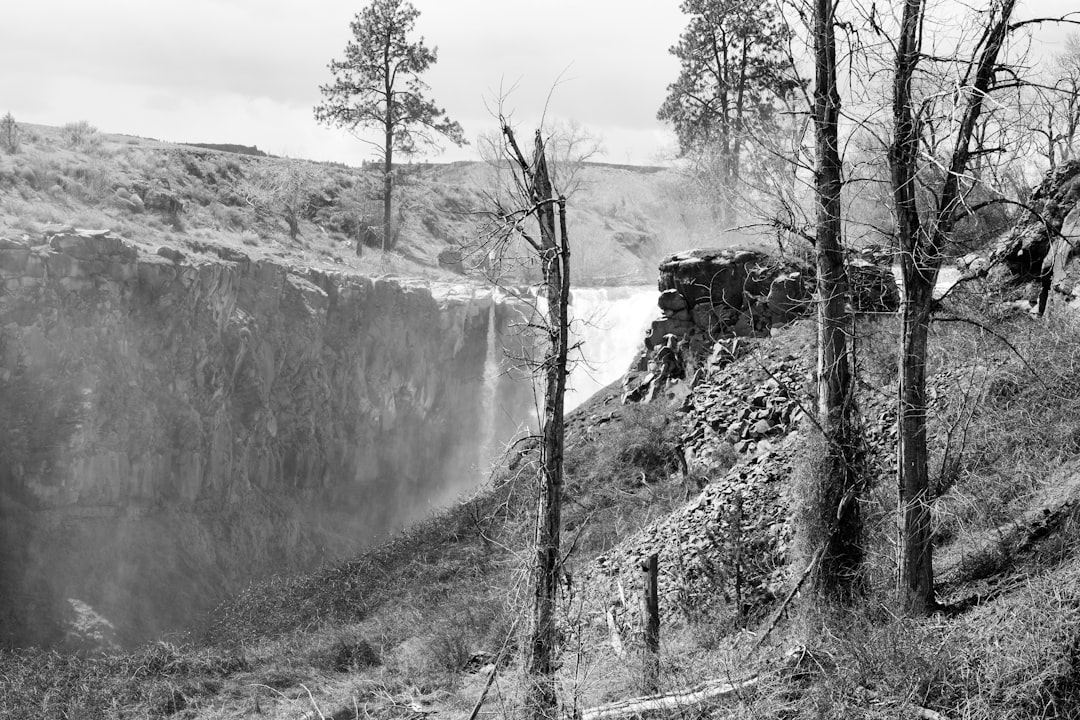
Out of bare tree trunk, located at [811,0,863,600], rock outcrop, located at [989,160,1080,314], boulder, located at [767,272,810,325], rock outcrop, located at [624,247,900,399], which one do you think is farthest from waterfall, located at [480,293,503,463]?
bare tree trunk, located at [811,0,863,600]

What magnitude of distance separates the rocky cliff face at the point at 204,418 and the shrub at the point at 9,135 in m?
8.90

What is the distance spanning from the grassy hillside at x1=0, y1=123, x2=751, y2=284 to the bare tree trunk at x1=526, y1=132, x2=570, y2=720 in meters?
12.5

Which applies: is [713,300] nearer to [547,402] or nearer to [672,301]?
[672,301]

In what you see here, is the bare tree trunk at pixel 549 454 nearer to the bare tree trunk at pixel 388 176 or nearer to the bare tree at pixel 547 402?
the bare tree at pixel 547 402

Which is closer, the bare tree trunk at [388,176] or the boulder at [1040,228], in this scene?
the boulder at [1040,228]

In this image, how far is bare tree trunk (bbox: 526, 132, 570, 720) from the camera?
8648 mm

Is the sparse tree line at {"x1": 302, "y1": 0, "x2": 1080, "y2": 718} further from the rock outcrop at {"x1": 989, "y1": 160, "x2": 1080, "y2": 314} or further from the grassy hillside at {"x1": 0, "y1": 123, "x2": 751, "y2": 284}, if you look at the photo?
the grassy hillside at {"x1": 0, "y1": 123, "x2": 751, "y2": 284}

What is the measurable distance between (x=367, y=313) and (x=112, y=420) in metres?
8.88

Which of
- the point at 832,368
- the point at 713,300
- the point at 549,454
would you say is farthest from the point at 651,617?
the point at 713,300

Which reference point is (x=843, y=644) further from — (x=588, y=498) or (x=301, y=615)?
(x=301, y=615)

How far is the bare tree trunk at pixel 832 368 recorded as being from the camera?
897 centimetres

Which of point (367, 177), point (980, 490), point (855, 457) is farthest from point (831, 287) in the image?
point (367, 177)

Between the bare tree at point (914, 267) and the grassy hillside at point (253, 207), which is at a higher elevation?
the grassy hillside at point (253, 207)

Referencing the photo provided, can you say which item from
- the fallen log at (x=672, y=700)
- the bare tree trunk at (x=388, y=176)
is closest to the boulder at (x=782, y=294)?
the fallen log at (x=672, y=700)
